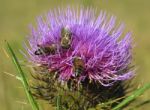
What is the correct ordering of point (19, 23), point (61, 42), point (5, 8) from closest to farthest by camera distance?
point (61, 42)
point (19, 23)
point (5, 8)

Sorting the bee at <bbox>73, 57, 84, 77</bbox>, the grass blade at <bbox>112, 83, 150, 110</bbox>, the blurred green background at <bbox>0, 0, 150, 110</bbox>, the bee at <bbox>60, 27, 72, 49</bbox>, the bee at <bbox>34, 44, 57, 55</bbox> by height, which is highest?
the blurred green background at <bbox>0, 0, 150, 110</bbox>

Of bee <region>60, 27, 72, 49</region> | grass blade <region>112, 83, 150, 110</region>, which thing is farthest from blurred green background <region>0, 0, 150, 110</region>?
grass blade <region>112, 83, 150, 110</region>

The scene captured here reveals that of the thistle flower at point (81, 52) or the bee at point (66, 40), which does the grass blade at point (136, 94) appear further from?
the bee at point (66, 40)

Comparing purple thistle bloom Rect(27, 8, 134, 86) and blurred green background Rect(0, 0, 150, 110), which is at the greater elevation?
blurred green background Rect(0, 0, 150, 110)

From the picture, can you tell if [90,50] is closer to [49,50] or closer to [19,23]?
[49,50]

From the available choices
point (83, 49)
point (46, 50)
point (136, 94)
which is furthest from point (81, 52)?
point (136, 94)

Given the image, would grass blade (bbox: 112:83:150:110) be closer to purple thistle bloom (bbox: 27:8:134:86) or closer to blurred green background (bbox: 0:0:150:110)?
purple thistle bloom (bbox: 27:8:134:86)

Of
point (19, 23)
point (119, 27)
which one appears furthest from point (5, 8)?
point (119, 27)

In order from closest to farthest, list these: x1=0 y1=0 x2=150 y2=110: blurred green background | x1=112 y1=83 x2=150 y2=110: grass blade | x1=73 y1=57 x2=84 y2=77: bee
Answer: x1=112 y1=83 x2=150 y2=110: grass blade
x1=73 y1=57 x2=84 y2=77: bee
x1=0 y1=0 x2=150 y2=110: blurred green background

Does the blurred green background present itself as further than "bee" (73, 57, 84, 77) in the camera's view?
Yes
